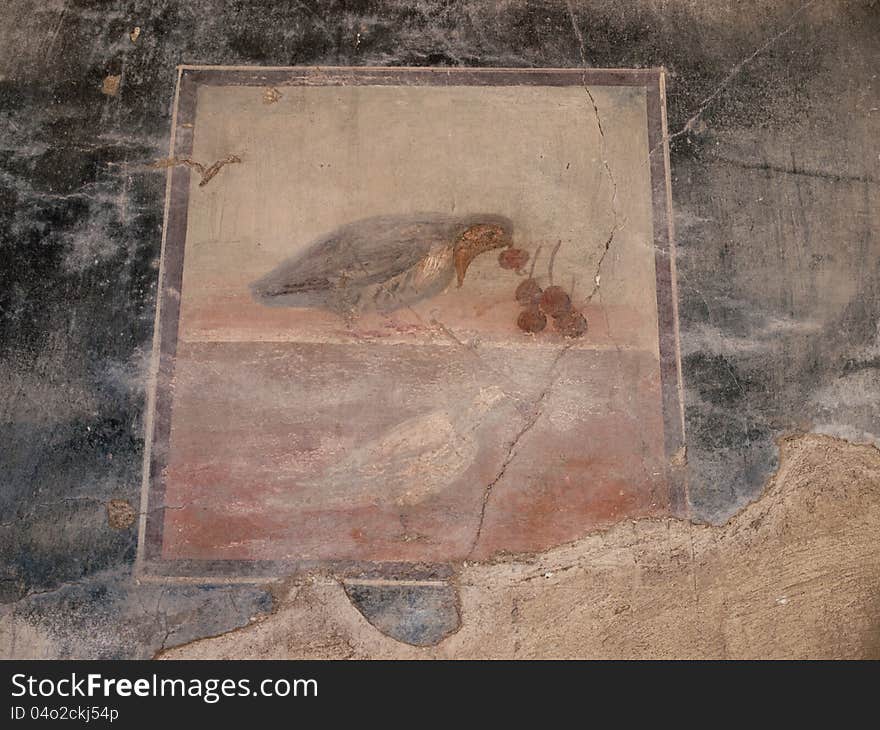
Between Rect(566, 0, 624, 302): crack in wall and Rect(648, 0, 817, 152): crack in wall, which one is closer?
Rect(566, 0, 624, 302): crack in wall

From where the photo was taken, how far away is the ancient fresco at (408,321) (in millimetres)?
3363

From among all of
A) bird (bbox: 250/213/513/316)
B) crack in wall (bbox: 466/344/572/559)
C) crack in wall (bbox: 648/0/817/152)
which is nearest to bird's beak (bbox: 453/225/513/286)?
bird (bbox: 250/213/513/316)

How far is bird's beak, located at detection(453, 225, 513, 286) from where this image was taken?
354 cm

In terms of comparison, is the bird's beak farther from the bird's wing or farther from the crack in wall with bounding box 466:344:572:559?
the crack in wall with bounding box 466:344:572:559

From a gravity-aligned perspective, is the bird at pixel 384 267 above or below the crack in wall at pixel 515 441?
above

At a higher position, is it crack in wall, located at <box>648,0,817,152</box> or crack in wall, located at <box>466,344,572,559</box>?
crack in wall, located at <box>648,0,817,152</box>

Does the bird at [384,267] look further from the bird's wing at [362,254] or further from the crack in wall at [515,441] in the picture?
the crack in wall at [515,441]

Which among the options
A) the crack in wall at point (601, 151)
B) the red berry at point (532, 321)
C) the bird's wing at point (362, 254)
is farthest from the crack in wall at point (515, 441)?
the bird's wing at point (362, 254)

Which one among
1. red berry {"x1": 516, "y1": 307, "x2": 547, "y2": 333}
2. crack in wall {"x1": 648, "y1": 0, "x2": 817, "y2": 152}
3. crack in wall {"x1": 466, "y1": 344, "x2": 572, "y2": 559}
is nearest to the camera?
crack in wall {"x1": 466, "y1": 344, "x2": 572, "y2": 559}

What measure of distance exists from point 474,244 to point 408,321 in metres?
0.43

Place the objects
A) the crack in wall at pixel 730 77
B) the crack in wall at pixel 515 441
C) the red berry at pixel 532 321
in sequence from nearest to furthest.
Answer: the crack in wall at pixel 515 441
the red berry at pixel 532 321
the crack in wall at pixel 730 77

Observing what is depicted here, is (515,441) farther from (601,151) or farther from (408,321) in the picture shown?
(601,151)

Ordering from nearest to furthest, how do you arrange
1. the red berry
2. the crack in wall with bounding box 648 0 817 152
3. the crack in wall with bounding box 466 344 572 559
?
the crack in wall with bounding box 466 344 572 559 → the red berry → the crack in wall with bounding box 648 0 817 152

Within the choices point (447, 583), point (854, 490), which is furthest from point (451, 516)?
point (854, 490)
